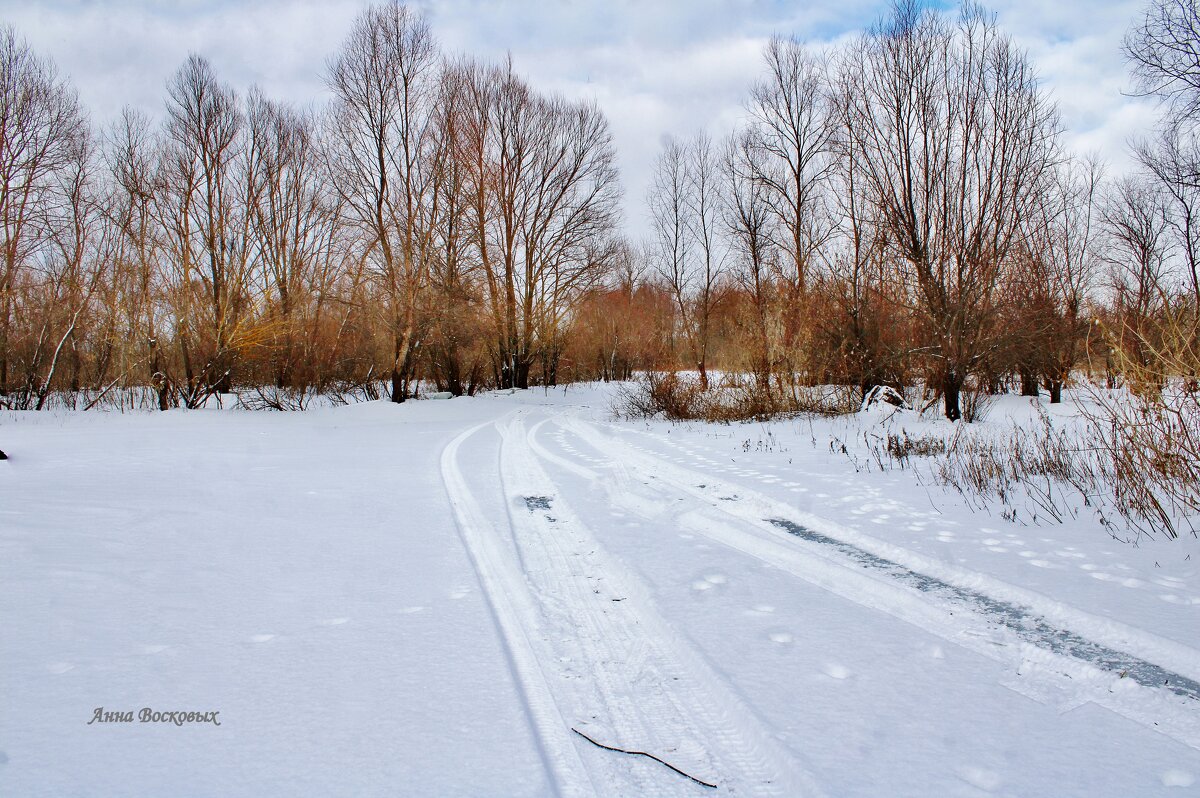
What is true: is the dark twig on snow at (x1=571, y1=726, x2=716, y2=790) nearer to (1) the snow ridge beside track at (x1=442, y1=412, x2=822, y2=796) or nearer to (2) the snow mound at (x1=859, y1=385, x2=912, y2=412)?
(1) the snow ridge beside track at (x1=442, y1=412, x2=822, y2=796)

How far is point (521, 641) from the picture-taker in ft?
8.38

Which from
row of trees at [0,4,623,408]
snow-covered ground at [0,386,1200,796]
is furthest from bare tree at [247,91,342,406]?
snow-covered ground at [0,386,1200,796]

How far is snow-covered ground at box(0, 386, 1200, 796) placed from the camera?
171 centimetres

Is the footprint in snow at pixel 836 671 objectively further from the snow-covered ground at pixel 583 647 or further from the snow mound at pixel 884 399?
the snow mound at pixel 884 399

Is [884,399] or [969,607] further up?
[884,399]

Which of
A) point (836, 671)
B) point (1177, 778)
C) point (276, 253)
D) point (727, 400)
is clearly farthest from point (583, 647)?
point (276, 253)

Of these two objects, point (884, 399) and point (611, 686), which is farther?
point (884, 399)

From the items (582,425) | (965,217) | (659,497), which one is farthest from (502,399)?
(659,497)

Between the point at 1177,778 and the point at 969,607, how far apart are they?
1297 mm

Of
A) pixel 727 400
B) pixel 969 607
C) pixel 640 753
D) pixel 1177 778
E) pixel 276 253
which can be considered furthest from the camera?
pixel 276 253

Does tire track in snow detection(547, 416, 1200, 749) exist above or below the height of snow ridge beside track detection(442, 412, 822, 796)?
below

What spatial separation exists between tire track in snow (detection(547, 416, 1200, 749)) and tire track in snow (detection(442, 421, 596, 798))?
5.16 ft

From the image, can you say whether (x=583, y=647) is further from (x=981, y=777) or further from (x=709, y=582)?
(x=981, y=777)

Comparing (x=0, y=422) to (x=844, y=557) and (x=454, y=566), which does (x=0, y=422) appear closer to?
(x=454, y=566)
